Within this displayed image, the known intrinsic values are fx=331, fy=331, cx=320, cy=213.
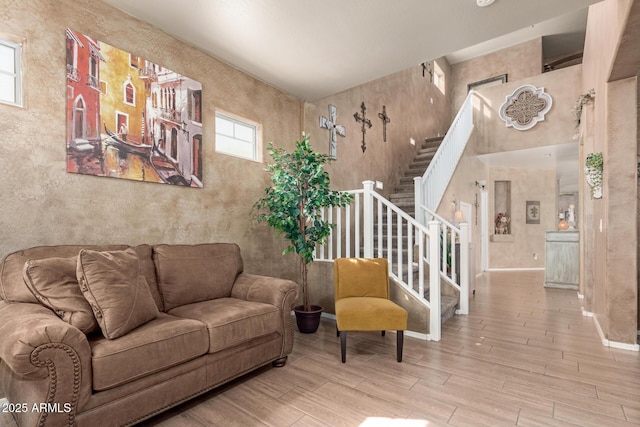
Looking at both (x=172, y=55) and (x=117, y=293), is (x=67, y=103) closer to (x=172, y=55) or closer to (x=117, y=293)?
(x=172, y=55)

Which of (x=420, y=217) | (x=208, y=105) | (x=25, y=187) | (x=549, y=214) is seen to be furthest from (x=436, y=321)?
(x=549, y=214)

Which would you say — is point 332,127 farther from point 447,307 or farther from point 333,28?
point 447,307

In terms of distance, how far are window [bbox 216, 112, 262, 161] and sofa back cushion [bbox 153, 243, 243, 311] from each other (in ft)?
3.69

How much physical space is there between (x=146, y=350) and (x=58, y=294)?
0.57 meters

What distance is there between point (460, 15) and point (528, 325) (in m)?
3.29

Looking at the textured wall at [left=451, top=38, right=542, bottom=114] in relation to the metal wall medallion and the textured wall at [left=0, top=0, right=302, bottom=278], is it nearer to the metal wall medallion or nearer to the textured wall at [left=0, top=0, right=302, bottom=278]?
the metal wall medallion

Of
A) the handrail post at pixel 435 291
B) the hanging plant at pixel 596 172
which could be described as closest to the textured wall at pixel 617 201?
the hanging plant at pixel 596 172

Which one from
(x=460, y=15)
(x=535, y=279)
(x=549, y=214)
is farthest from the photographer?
(x=549, y=214)

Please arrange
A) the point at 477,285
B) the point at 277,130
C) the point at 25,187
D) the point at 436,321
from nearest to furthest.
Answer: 1. the point at 25,187
2. the point at 436,321
3. the point at 277,130
4. the point at 477,285

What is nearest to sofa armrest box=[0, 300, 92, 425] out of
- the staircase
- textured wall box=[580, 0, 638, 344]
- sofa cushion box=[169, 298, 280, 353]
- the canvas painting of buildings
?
sofa cushion box=[169, 298, 280, 353]

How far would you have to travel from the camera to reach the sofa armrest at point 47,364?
4.63 ft

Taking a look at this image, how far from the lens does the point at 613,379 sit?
7.93 feet

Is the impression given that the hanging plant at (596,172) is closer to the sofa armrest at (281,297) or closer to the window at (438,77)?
the sofa armrest at (281,297)

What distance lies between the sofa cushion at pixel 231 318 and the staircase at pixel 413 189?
180 cm
